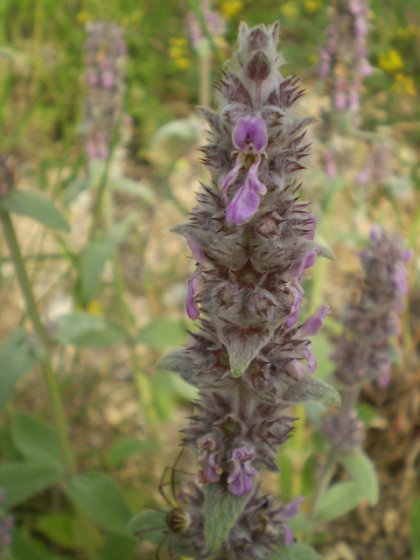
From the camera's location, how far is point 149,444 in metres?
3.61

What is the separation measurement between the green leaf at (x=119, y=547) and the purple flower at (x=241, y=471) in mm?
1767

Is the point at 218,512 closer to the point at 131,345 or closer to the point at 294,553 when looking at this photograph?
the point at 294,553

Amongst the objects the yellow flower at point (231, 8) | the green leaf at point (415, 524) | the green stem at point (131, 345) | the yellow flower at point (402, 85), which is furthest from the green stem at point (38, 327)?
the yellow flower at point (231, 8)

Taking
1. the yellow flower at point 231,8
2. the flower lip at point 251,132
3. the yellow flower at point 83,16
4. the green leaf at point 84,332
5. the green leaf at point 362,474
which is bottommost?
the green leaf at point 362,474

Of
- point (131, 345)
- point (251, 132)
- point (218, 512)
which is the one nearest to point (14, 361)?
point (131, 345)

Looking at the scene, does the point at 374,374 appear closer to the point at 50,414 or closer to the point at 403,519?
the point at 403,519

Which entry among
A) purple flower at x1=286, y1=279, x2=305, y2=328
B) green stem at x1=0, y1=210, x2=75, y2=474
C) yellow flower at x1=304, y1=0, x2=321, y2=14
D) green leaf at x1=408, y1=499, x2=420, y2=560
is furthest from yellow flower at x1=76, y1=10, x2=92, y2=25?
purple flower at x1=286, y1=279, x2=305, y2=328

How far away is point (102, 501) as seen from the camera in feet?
9.41

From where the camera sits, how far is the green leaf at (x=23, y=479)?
2.79m

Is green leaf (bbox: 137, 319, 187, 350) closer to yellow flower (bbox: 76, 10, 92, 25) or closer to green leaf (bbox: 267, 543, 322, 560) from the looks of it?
green leaf (bbox: 267, 543, 322, 560)

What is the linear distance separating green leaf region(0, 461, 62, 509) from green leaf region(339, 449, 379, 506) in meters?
1.36

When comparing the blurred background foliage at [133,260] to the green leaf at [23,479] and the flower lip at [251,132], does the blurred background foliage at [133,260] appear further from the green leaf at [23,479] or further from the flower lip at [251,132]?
the flower lip at [251,132]

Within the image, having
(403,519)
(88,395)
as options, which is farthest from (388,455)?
(88,395)

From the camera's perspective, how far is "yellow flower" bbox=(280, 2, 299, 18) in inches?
264
